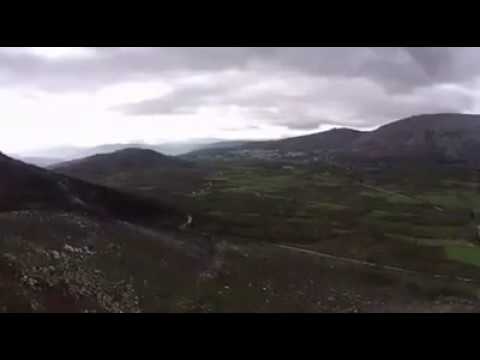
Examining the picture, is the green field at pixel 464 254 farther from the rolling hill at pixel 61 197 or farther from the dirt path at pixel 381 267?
the rolling hill at pixel 61 197

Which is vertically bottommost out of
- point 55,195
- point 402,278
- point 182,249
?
point 402,278

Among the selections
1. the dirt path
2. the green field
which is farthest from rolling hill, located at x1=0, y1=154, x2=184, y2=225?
the green field

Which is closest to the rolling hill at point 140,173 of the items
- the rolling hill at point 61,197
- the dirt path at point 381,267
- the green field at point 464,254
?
the rolling hill at point 61,197

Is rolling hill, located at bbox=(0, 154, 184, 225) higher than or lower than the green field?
higher

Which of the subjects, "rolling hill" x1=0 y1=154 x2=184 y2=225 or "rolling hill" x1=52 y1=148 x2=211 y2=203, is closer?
"rolling hill" x1=0 y1=154 x2=184 y2=225

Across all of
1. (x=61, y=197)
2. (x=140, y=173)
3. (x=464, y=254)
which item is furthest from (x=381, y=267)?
(x=140, y=173)

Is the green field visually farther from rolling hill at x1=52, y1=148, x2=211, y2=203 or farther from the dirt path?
rolling hill at x1=52, y1=148, x2=211, y2=203

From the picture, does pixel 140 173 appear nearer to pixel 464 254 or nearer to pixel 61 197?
pixel 61 197

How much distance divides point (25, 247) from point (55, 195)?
15.6 meters

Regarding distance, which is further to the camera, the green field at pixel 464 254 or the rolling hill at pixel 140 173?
the rolling hill at pixel 140 173

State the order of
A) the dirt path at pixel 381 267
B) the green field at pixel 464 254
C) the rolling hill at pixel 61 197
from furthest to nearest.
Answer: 1. the green field at pixel 464 254
2. the dirt path at pixel 381 267
3. the rolling hill at pixel 61 197
